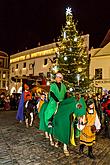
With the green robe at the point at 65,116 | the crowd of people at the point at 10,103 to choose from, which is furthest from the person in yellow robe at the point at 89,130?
the crowd of people at the point at 10,103

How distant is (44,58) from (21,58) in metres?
10.1

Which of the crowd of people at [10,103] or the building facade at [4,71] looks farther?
the building facade at [4,71]

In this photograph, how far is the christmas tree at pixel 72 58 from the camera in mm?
24750

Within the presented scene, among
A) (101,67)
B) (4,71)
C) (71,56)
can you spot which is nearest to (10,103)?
(71,56)

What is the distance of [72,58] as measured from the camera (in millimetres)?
25062

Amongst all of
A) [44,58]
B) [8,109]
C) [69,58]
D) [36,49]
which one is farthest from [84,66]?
[36,49]

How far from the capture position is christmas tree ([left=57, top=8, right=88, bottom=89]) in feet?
81.2

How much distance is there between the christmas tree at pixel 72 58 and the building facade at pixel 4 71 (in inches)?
1829

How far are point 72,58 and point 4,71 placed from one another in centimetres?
4805

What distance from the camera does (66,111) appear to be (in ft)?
26.2

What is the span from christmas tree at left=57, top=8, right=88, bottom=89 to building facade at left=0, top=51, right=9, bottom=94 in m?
46.5

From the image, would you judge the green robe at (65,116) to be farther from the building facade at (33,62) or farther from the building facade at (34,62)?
the building facade at (33,62)

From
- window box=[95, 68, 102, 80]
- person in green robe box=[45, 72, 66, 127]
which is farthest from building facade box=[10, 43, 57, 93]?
person in green robe box=[45, 72, 66, 127]

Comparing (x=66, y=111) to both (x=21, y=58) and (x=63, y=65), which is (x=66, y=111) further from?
(x=21, y=58)
